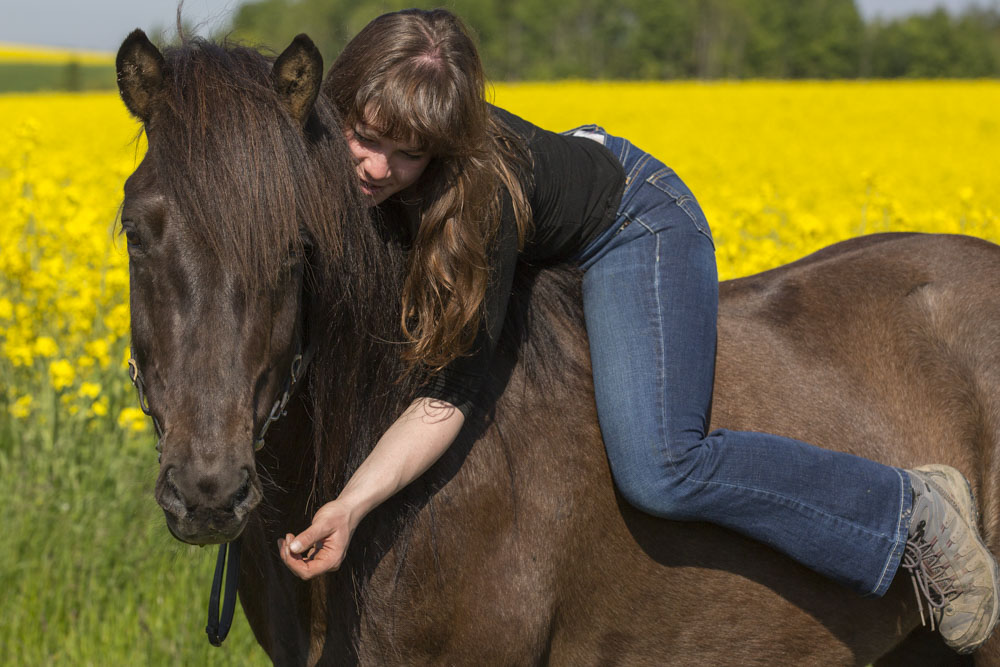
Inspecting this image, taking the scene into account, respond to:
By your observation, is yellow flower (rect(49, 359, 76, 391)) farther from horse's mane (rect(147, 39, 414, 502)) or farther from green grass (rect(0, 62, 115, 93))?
green grass (rect(0, 62, 115, 93))

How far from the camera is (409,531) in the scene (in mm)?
2406

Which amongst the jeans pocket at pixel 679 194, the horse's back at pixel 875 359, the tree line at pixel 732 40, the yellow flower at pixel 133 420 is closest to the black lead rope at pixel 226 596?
the horse's back at pixel 875 359

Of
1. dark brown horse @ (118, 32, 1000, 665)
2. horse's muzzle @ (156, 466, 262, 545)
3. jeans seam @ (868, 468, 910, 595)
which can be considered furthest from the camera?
jeans seam @ (868, 468, 910, 595)

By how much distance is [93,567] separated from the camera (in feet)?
14.4

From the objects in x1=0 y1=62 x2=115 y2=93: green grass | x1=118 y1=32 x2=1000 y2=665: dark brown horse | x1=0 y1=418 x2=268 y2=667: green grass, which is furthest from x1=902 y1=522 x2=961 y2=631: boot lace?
x1=0 y1=62 x2=115 y2=93: green grass

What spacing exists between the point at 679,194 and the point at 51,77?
56286 mm

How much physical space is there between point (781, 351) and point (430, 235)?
1156mm

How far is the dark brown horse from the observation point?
192cm

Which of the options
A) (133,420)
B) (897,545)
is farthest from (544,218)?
(133,420)

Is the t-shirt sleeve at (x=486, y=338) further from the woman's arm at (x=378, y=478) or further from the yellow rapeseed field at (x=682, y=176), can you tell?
the yellow rapeseed field at (x=682, y=176)

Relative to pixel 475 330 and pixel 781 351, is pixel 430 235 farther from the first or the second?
pixel 781 351

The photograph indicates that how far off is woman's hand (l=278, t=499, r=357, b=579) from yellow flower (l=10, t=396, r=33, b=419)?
3.18 metres

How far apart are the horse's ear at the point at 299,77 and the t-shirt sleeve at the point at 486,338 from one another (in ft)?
1.63

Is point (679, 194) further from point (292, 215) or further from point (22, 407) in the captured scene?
point (22, 407)
